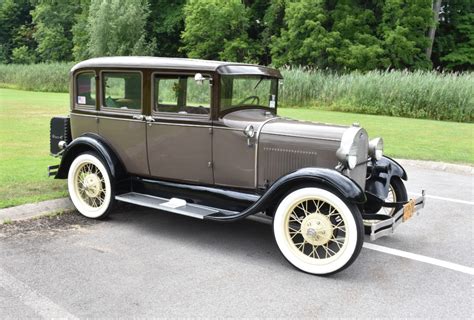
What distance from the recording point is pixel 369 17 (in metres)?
33.3

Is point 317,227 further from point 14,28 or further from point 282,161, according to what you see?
point 14,28

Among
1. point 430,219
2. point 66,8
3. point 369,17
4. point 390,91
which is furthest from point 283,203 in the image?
point 66,8

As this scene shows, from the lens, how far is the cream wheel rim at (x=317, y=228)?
12.6ft

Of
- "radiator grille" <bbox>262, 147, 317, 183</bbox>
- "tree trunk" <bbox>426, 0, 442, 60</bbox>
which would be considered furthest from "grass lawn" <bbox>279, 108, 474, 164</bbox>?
"tree trunk" <bbox>426, 0, 442, 60</bbox>

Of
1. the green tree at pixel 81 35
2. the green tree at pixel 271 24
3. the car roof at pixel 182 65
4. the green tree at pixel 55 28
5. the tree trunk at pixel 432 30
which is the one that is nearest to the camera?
the car roof at pixel 182 65

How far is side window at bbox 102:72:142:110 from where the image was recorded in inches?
196

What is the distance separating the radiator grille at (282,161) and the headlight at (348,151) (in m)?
0.30

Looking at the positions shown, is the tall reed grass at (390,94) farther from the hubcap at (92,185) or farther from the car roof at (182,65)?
the hubcap at (92,185)

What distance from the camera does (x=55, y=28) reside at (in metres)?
50.5

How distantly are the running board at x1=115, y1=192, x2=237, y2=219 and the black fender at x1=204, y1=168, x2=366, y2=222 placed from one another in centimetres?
29

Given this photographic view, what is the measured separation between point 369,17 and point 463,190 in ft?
96.0

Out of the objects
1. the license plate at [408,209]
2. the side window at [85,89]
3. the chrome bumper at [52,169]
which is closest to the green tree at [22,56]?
the chrome bumper at [52,169]

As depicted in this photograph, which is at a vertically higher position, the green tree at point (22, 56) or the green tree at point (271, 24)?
the green tree at point (271, 24)

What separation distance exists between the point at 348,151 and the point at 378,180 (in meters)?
0.90
